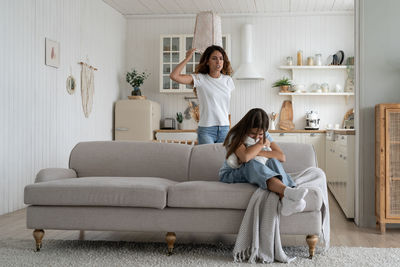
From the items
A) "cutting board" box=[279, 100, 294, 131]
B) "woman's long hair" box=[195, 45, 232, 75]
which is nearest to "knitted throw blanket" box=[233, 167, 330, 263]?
"woman's long hair" box=[195, 45, 232, 75]

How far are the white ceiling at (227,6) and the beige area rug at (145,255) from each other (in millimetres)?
4618

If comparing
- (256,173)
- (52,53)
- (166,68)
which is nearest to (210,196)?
(256,173)

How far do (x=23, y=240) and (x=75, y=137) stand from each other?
2711 millimetres

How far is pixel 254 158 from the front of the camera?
300 cm

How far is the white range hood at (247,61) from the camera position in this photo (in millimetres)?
7375

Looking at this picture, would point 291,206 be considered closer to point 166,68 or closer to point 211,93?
point 211,93

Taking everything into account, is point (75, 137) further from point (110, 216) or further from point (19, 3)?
point (110, 216)

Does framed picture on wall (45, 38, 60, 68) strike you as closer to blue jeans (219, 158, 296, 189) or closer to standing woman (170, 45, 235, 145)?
standing woman (170, 45, 235, 145)

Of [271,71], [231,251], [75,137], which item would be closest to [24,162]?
[75,137]

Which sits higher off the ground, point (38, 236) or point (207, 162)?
point (207, 162)

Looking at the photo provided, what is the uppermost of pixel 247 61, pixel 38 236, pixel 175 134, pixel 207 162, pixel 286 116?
pixel 247 61

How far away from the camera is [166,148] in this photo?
3.69 m

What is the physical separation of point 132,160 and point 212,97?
2.62ft

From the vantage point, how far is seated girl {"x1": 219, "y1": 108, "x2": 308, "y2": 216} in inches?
113
